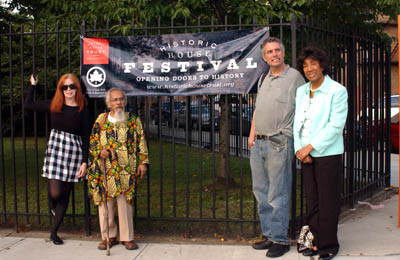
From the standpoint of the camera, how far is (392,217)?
5832 mm

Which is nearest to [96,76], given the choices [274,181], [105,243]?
[105,243]

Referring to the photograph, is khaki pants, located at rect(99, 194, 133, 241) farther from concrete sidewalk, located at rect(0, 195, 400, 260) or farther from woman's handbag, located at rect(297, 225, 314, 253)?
woman's handbag, located at rect(297, 225, 314, 253)

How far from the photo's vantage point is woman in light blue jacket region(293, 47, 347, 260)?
4.07 m

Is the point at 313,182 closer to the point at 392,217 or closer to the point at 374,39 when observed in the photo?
the point at 392,217

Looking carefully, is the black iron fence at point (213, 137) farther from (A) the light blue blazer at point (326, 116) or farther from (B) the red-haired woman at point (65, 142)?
(A) the light blue blazer at point (326, 116)

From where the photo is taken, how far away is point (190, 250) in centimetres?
468

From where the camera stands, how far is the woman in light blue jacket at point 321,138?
4.07 metres

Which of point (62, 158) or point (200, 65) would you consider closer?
point (62, 158)

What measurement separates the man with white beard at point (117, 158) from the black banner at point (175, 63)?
52 centimetres

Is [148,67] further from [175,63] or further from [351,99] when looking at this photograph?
[351,99]

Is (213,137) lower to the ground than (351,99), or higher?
lower

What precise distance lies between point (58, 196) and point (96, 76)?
1.38 meters

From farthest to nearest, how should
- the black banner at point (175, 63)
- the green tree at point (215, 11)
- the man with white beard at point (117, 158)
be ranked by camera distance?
1. the green tree at point (215, 11)
2. the black banner at point (175, 63)
3. the man with white beard at point (117, 158)

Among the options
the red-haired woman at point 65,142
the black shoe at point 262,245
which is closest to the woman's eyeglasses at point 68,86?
the red-haired woman at point 65,142
